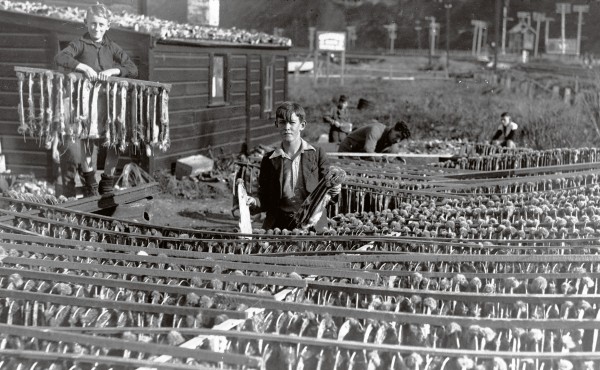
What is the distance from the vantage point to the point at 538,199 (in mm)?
6473

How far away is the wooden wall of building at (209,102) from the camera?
1565 centimetres

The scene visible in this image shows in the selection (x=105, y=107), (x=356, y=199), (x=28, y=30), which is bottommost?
(x=356, y=199)

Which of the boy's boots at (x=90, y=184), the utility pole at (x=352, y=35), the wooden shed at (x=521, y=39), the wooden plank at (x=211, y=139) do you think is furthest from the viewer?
the utility pole at (x=352, y=35)

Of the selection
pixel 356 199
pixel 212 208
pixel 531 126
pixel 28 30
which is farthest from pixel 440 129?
pixel 356 199

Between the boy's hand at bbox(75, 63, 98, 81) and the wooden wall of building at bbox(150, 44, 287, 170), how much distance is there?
7.15m

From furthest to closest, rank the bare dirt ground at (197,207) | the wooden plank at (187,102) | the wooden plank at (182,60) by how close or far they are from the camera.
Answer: the wooden plank at (187,102)
the wooden plank at (182,60)
the bare dirt ground at (197,207)

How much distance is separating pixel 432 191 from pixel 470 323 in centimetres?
464

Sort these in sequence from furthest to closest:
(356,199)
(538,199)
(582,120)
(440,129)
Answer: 1. (440,129)
2. (582,120)
3. (356,199)
4. (538,199)

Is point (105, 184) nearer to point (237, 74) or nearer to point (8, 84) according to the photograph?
point (8, 84)

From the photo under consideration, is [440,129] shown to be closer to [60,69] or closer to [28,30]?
[28,30]

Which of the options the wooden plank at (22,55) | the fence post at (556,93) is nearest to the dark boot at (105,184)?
the wooden plank at (22,55)

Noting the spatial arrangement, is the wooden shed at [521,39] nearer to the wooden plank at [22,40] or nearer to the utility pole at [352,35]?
the utility pole at [352,35]

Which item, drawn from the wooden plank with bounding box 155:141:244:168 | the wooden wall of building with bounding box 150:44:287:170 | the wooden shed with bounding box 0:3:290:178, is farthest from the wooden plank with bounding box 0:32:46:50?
the wooden plank with bounding box 155:141:244:168

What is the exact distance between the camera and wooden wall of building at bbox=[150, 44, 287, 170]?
15648 millimetres
